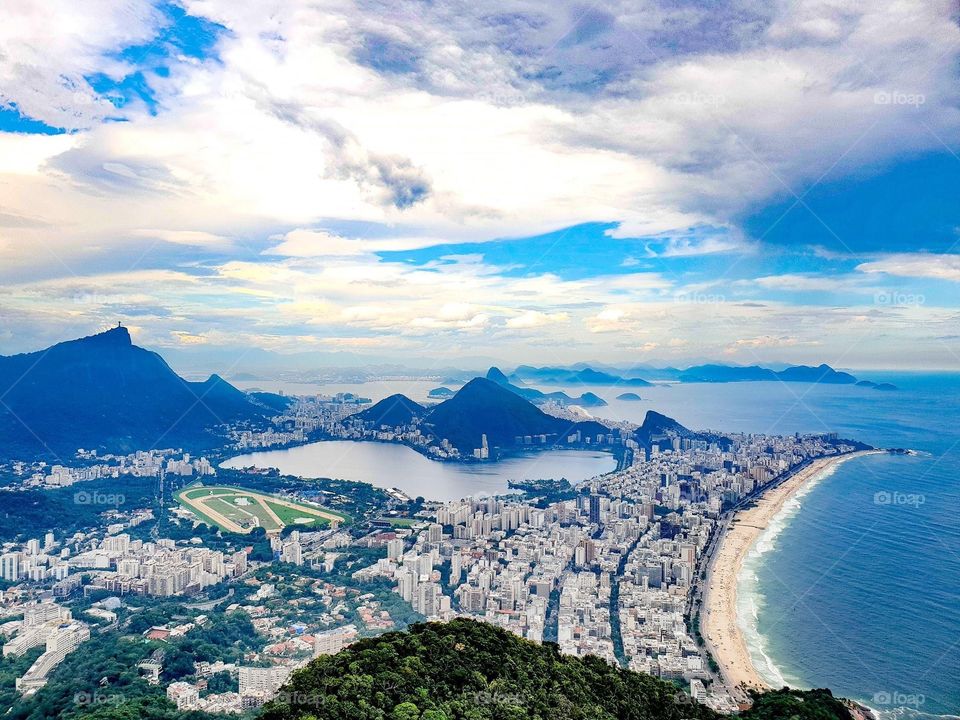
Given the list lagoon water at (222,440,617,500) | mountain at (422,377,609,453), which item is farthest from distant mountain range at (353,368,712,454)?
lagoon water at (222,440,617,500)

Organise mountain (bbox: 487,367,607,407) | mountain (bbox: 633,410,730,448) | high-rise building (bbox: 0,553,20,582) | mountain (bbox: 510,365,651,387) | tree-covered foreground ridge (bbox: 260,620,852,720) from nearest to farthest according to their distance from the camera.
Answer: tree-covered foreground ridge (bbox: 260,620,852,720), high-rise building (bbox: 0,553,20,582), mountain (bbox: 633,410,730,448), mountain (bbox: 487,367,607,407), mountain (bbox: 510,365,651,387)

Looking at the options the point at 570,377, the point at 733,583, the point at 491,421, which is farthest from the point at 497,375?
the point at 733,583

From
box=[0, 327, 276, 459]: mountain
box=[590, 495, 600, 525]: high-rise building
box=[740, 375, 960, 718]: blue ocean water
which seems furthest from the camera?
box=[0, 327, 276, 459]: mountain

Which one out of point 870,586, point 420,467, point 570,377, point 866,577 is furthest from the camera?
point 570,377

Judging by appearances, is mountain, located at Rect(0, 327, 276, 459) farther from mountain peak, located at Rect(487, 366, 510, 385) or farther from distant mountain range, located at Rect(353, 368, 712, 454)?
mountain peak, located at Rect(487, 366, 510, 385)

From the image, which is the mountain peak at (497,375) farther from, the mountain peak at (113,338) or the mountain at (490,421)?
the mountain peak at (113,338)

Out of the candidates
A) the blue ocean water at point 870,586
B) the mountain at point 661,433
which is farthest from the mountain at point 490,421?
the blue ocean water at point 870,586

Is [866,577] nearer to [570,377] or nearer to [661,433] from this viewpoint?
[661,433]
